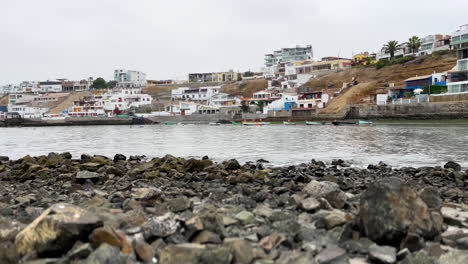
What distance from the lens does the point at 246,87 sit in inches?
6299

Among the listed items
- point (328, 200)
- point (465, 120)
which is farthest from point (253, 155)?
point (465, 120)

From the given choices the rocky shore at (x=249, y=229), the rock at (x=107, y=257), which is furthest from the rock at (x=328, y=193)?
the rock at (x=107, y=257)

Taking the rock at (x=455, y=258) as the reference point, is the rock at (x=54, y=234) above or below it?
above

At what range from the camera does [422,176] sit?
49.8 feet

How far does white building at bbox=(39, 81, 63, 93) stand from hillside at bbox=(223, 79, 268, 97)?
81.1 metres

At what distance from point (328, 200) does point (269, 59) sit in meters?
190

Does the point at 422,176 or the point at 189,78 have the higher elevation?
the point at 189,78

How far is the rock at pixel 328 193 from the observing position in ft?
27.9

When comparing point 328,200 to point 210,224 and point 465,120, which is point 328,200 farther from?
point 465,120

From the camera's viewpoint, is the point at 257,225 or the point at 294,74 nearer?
the point at 257,225

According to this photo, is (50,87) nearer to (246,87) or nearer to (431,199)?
(246,87)

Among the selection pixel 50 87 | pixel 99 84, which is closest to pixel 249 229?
pixel 99 84

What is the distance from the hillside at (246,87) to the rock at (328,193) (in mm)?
141438

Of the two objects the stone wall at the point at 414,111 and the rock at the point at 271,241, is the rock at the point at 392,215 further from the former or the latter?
→ the stone wall at the point at 414,111
